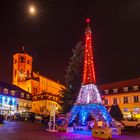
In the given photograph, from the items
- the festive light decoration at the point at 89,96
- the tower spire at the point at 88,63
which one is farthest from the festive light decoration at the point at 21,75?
the festive light decoration at the point at 89,96

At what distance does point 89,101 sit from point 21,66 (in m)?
90.5

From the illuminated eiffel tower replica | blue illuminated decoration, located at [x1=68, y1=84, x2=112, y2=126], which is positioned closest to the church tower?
the illuminated eiffel tower replica

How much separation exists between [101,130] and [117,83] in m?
55.2

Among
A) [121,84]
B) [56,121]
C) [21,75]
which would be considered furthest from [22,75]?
[56,121]

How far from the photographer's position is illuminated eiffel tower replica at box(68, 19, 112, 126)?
32312mm

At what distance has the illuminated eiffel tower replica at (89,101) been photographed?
106 ft

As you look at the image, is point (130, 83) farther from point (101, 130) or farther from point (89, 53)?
point (101, 130)

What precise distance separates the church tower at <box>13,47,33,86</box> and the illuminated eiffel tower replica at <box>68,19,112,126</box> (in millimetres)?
81812

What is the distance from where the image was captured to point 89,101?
32719 millimetres

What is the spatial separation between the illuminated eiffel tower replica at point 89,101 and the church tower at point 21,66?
81.8 meters

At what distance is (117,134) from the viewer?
28.5 metres

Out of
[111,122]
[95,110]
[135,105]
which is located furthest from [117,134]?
[135,105]

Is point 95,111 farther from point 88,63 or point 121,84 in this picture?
point 121,84

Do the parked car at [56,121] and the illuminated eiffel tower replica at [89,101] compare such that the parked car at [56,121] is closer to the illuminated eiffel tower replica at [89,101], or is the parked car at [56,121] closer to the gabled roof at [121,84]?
the illuminated eiffel tower replica at [89,101]
